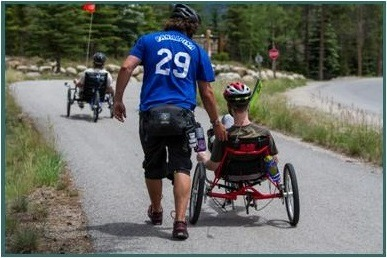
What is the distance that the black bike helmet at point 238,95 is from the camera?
633 centimetres

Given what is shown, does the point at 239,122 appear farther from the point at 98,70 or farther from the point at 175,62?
the point at 98,70

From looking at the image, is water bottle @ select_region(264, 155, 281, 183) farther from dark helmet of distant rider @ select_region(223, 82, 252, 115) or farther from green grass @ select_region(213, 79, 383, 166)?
green grass @ select_region(213, 79, 383, 166)

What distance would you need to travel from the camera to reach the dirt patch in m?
5.72

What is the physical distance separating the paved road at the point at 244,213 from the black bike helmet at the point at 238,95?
1.10 m

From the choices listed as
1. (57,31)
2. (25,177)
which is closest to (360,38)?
(57,31)

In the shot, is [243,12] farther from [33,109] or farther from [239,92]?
[239,92]

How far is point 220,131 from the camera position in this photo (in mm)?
6113

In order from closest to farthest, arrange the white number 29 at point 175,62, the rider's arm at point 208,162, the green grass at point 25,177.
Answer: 1. the green grass at point 25,177
2. the white number 29 at point 175,62
3. the rider's arm at point 208,162

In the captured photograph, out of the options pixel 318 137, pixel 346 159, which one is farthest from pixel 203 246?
pixel 318 137

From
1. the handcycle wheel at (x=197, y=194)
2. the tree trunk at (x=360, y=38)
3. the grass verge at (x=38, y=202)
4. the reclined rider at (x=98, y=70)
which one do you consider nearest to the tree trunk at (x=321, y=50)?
the tree trunk at (x=360, y=38)

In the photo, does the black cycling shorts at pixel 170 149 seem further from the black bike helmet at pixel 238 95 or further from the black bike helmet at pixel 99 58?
the black bike helmet at pixel 99 58

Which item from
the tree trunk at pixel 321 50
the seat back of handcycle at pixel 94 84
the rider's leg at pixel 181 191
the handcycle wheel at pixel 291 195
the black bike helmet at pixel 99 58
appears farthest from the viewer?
the tree trunk at pixel 321 50

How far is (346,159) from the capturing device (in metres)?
10.6

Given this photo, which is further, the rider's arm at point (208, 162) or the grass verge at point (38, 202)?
the rider's arm at point (208, 162)
